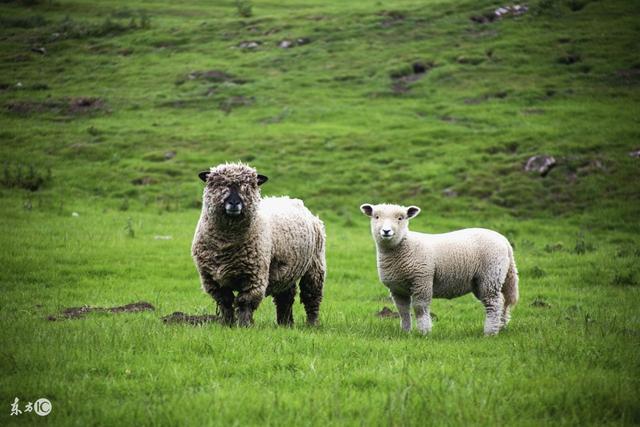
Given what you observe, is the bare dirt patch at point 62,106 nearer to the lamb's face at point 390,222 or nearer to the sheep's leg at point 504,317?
the lamb's face at point 390,222

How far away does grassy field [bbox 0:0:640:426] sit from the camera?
19.7 feet

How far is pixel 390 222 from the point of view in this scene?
368 inches

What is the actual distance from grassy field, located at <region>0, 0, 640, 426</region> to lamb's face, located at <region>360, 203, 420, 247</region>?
57.3 inches

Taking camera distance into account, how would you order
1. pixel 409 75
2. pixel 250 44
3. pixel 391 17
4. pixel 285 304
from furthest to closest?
pixel 391 17
pixel 250 44
pixel 409 75
pixel 285 304

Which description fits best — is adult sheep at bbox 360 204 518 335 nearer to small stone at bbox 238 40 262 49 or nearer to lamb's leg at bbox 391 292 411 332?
lamb's leg at bbox 391 292 411 332

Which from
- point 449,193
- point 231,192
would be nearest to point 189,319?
point 231,192

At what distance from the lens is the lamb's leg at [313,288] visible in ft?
35.1

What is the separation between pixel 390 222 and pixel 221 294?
2.79 metres

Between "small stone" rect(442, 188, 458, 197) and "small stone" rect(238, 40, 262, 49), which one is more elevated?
"small stone" rect(238, 40, 262, 49)

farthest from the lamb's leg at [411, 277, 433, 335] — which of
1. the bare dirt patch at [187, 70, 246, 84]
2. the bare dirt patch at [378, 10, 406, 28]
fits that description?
the bare dirt patch at [378, 10, 406, 28]

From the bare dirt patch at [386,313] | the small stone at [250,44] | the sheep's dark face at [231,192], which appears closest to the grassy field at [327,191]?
the small stone at [250,44]

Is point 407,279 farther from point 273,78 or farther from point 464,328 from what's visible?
point 273,78

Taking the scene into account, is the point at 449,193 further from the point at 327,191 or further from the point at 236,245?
the point at 236,245

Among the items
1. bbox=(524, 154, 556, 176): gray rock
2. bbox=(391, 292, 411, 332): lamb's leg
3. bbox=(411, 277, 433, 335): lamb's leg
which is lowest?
bbox=(524, 154, 556, 176): gray rock
